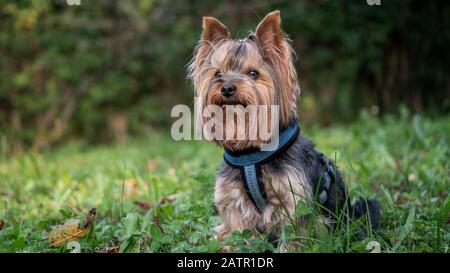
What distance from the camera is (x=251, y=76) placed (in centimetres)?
364

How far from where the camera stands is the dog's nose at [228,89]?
3.55 meters

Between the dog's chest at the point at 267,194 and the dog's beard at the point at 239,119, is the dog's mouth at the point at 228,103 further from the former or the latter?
the dog's chest at the point at 267,194

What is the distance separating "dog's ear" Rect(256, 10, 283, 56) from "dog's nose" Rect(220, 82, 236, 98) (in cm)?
36

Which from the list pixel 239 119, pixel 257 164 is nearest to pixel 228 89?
pixel 239 119

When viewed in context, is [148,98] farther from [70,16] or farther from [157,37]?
[70,16]

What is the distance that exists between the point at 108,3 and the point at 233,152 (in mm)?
9007

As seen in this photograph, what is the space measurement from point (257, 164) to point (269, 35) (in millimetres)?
863

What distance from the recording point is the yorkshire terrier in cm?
359

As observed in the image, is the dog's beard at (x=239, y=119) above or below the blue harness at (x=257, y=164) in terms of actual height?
above

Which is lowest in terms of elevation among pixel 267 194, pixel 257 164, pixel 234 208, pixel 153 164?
pixel 153 164

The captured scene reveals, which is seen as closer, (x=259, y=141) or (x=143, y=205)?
(x=259, y=141)

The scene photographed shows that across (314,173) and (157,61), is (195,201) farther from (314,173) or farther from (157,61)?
(157,61)

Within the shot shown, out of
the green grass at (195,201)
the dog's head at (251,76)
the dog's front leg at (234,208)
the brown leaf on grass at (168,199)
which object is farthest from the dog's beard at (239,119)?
the brown leaf on grass at (168,199)

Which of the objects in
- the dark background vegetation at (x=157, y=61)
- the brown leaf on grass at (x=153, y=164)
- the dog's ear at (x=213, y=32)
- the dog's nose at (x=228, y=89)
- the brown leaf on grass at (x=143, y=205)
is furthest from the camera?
the dark background vegetation at (x=157, y=61)
